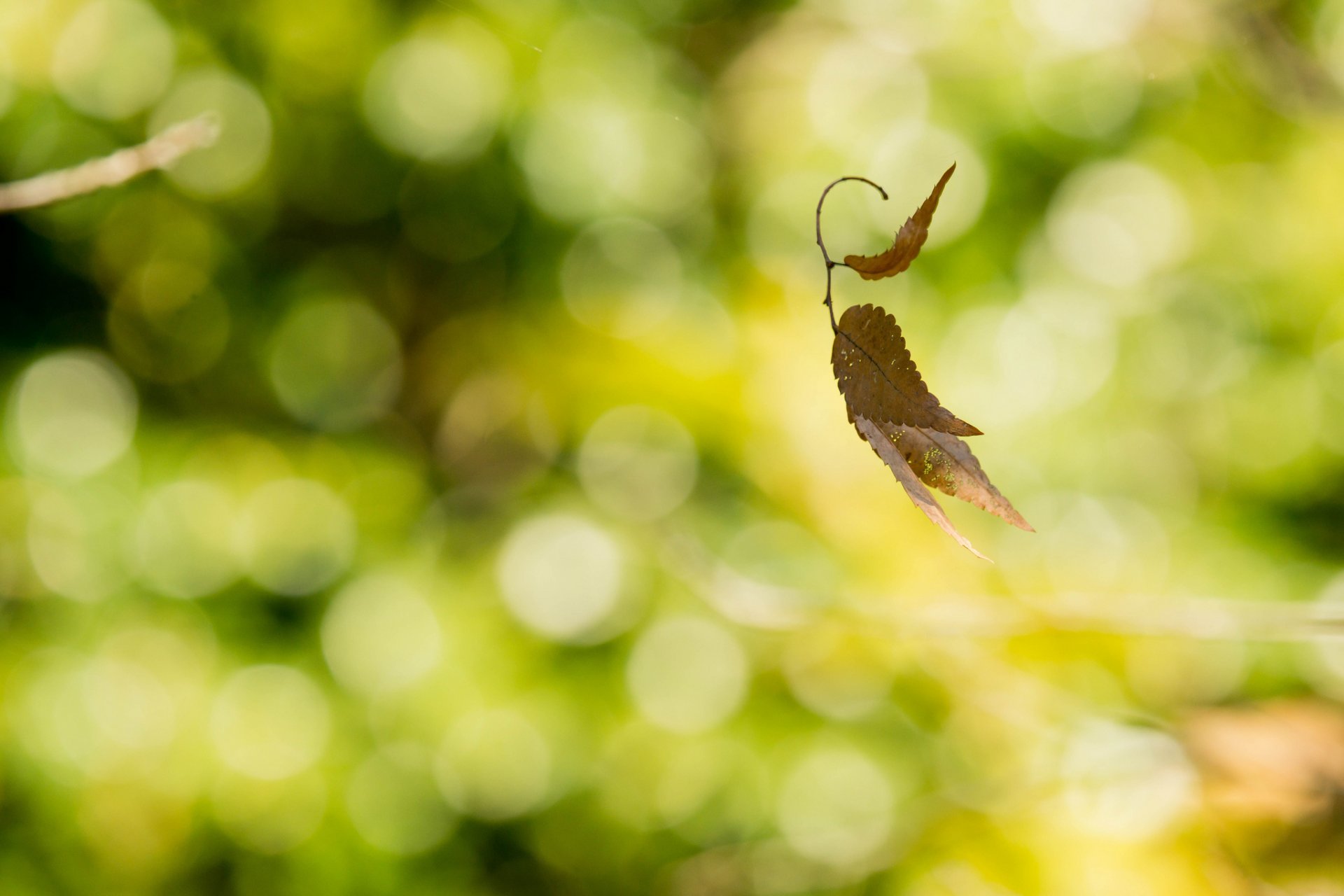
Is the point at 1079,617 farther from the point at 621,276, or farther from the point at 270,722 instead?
the point at 270,722

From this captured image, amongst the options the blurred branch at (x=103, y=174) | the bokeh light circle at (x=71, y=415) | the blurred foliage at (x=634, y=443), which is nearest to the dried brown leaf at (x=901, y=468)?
the blurred branch at (x=103, y=174)

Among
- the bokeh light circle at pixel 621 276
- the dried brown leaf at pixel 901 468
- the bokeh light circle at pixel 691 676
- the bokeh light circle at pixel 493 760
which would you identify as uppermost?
the dried brown leaf at pixel 901 468

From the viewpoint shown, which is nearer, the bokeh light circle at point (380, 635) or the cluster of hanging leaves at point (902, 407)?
the cluster of hanging leaves at point (902, 407)

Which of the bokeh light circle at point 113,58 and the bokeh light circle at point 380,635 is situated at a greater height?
the bokeh light circle at point 113,58

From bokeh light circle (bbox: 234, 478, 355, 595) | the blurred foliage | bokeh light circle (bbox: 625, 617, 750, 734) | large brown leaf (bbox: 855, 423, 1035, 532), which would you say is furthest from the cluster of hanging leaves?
bokeh light circle (bbox: 234, 478, 355, 595)

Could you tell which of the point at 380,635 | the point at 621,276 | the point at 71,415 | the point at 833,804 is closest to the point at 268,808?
the point at 380,635

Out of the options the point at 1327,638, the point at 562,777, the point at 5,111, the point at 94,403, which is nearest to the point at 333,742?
the point at 562,777

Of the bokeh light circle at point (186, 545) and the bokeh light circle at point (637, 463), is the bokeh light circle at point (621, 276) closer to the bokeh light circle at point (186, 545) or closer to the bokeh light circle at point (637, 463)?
the bokeh light circle at point (637, 463)

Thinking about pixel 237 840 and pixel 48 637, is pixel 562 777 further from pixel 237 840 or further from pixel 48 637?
pixel 48 637
